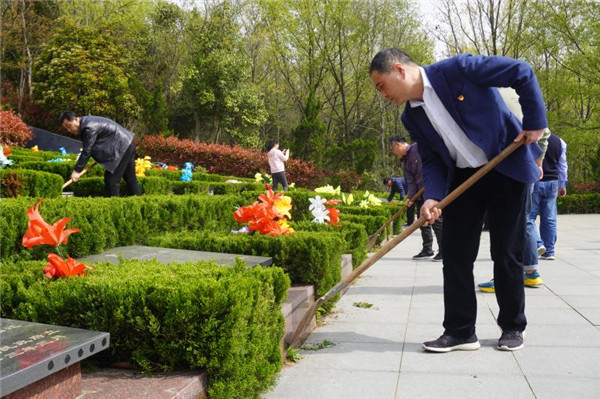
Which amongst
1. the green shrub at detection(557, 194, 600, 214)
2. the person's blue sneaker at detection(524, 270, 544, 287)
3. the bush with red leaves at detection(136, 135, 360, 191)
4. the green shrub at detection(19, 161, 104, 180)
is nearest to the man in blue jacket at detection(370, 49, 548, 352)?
the person's blue sneaker at detection(524, 270, 544, 287)

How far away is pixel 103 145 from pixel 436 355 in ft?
17.2

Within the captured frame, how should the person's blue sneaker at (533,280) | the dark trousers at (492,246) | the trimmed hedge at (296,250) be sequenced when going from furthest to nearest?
the person's blue sneaker at (533,280), the trimmed hedge at (296,250), the dark trousers at (492,246)

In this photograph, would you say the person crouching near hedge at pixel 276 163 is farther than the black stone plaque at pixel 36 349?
Yes

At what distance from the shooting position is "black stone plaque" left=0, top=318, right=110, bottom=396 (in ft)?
5.45

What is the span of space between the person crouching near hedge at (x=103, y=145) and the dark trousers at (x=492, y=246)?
16.1 ft

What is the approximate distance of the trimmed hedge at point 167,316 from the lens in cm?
238

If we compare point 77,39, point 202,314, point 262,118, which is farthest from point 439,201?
point 262,118

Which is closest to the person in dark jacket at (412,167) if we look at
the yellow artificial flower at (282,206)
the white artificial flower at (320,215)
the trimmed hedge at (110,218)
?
the white artificial flower at (320,215)

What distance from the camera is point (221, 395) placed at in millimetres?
2385

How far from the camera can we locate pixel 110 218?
460 centimetres

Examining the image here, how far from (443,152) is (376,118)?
106 ft

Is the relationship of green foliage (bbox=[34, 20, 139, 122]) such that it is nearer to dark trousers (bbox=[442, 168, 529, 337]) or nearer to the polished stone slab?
the polished stone slab

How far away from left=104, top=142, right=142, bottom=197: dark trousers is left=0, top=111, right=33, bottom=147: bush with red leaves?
1515 cm

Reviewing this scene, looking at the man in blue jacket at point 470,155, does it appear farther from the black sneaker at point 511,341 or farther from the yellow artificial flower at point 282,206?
the yellow artificial flower at point 282,206
